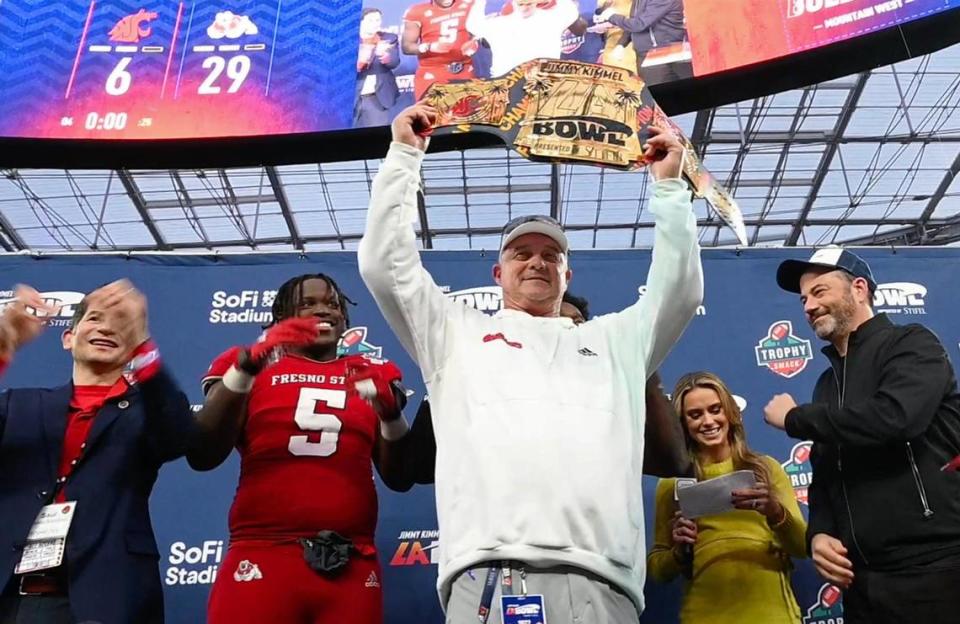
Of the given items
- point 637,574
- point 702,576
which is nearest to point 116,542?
point 637,574

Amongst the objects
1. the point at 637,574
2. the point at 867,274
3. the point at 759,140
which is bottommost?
the point at 637,574

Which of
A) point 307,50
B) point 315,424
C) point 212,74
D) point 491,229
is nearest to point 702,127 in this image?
point 491,229

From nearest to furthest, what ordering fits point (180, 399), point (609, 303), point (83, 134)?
point (180, 399) → point (609, 303) → point (83, 134)

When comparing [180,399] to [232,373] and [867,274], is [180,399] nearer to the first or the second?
[232,373]

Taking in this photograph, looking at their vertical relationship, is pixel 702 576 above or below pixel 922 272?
below

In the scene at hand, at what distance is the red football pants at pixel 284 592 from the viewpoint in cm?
196

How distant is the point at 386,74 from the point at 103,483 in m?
3.33

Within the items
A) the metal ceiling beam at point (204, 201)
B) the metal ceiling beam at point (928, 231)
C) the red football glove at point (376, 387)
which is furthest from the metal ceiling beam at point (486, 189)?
the red football glove at point (376, 387)

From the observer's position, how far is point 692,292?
1826mm

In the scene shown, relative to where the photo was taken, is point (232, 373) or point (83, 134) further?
point (83, 134)

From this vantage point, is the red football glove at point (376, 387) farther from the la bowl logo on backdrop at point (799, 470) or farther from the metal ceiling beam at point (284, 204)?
the metal ceiling beam at point (284, 204)

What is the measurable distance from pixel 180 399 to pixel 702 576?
1.52 meters

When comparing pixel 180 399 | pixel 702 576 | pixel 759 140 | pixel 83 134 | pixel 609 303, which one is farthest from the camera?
pixel 759 140

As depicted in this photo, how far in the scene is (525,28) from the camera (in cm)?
465
